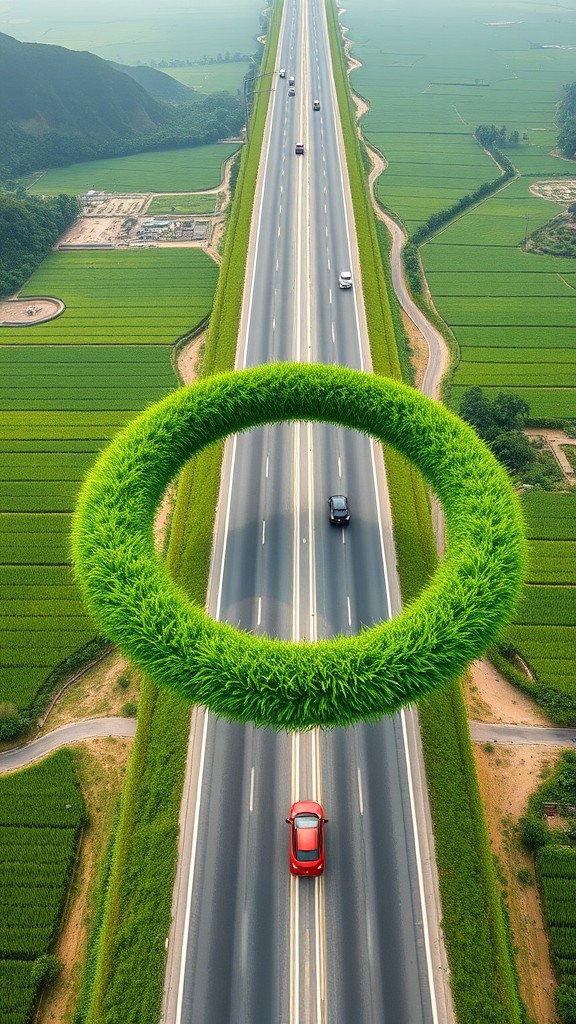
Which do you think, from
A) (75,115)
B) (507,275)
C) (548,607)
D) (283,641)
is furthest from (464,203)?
(283,641)

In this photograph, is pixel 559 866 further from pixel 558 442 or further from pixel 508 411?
pixel 508 411

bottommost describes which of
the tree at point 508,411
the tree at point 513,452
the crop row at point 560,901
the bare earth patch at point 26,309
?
the crop row at point 560,901

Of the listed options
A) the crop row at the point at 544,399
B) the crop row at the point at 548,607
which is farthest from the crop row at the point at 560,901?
the crop row at the point at 544,399

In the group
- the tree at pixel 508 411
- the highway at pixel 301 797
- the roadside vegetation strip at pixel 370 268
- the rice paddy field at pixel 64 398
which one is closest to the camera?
the highway at pixel 301 797

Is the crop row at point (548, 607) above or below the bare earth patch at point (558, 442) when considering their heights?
below

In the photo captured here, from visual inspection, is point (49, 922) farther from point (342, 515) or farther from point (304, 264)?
point (304, 264)

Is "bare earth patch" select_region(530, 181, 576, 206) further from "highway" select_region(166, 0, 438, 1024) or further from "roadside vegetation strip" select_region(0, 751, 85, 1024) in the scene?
"roadside vegetation strip" select_region(0, 751, 85, 1024)

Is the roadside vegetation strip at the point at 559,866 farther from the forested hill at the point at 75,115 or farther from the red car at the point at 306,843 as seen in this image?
the forested hill at the point at 75,115
